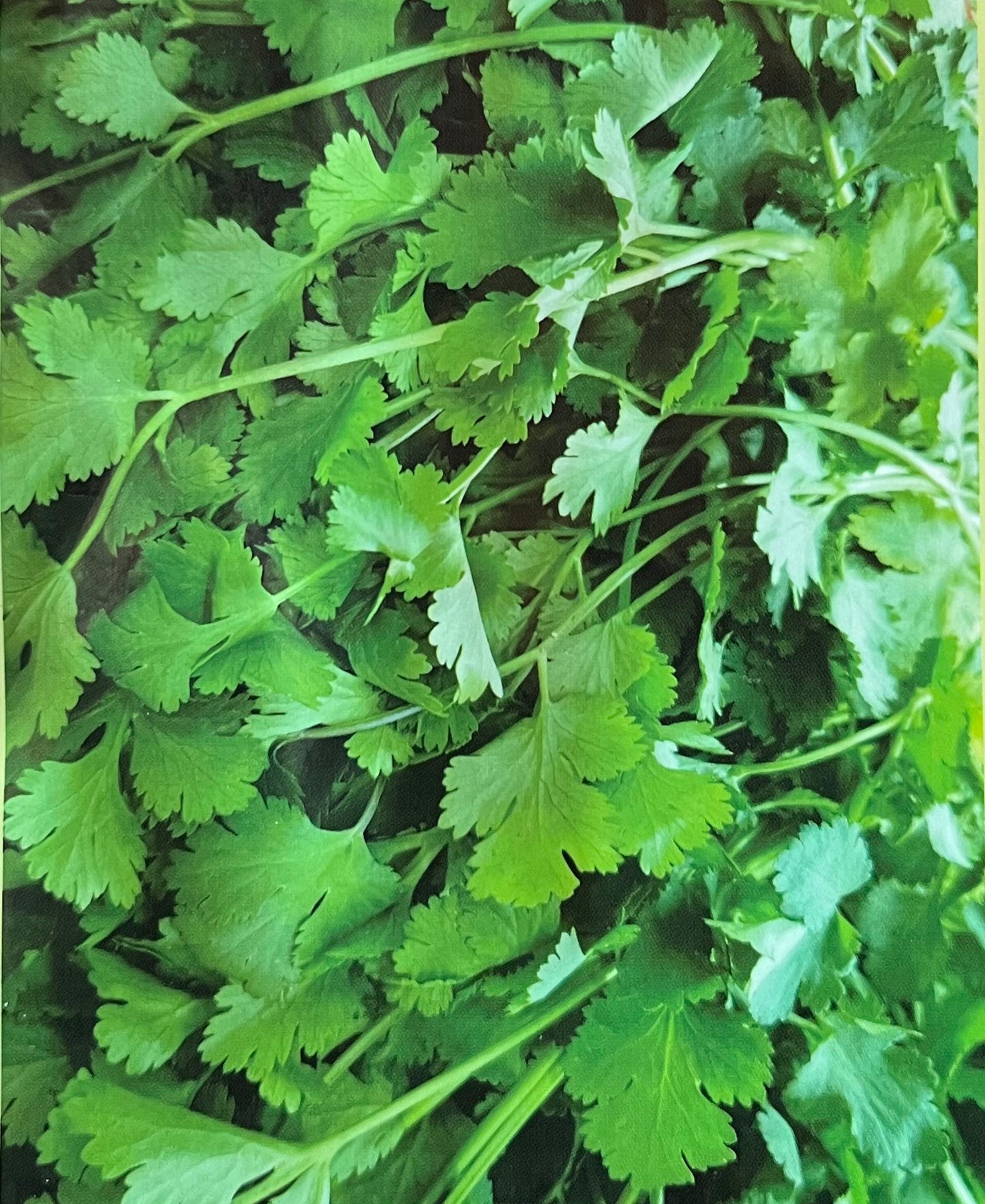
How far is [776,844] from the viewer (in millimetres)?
502

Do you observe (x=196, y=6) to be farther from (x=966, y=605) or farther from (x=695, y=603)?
(x=966, y=605)

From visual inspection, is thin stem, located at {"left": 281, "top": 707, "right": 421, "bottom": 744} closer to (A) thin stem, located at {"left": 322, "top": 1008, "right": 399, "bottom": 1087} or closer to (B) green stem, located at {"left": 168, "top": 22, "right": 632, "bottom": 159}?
(A) thin stem, located at {"left": 322, "top": 1008, "right": 399, "bottom": 1087}

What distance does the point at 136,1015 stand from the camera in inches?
18.1

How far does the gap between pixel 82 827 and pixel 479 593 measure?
0.72ft

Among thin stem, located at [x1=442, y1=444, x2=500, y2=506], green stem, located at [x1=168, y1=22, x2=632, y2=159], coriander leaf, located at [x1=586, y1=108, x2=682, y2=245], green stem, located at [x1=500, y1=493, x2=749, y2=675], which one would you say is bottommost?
green stem, located at [x1=500, y1=493, x2=749, y2=675]

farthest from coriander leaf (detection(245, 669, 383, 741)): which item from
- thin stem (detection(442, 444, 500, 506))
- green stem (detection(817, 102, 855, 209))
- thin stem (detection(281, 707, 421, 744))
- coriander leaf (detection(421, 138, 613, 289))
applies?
green stem (detection(817, 102, 855, 209))

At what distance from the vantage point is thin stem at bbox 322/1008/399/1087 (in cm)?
47

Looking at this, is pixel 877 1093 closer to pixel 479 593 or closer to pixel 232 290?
pixel 479 593

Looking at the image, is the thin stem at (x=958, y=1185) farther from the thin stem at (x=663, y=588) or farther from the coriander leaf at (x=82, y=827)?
the coriander leaf at (x=82, y=827)

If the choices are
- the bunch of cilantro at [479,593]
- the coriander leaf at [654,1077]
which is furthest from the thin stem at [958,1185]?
the coriander leaf at [654,1077]

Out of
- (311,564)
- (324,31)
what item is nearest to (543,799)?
(311,564)

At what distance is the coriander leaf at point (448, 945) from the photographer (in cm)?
47

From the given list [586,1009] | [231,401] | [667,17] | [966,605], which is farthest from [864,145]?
[586,1009]

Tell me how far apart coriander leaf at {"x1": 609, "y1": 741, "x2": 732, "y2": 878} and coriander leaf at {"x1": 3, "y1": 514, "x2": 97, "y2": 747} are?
10.6 inches
